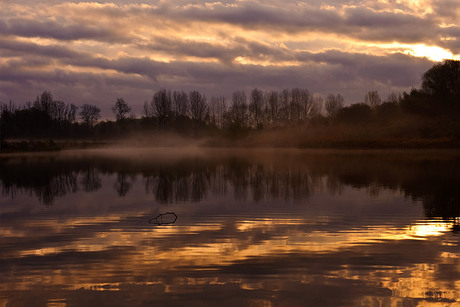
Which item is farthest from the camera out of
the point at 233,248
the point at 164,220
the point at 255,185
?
the point at 255,185

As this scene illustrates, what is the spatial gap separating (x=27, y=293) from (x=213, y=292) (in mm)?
3742

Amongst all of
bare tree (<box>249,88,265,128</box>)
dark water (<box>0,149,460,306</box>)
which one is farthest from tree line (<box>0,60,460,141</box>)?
dark water (<box>0,149,460,306</box>)

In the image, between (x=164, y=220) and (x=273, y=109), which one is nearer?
(x=164, y=220)

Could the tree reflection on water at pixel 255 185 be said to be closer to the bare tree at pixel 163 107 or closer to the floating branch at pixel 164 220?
the floating branch at pixel 164 220

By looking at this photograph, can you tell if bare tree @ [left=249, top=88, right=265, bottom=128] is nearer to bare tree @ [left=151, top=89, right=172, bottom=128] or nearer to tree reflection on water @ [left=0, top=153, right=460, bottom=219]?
bare tree @ [left=151, top=89, right=172, bottom=128]

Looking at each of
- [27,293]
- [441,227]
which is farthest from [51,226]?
[441,227]

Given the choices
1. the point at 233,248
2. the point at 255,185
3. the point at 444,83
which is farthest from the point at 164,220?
the point at 444,83

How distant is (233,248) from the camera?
12031 mm

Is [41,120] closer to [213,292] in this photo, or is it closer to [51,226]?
[51,226]

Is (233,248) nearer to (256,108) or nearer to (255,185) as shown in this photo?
(255,185)

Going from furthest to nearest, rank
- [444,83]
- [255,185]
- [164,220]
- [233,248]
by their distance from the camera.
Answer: [444,83]
[255,185]
[164,220]
[233,248]

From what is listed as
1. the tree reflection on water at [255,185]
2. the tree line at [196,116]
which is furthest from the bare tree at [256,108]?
the tree reflection on water at [255,185]

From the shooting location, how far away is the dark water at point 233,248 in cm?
865

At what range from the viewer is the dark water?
340 inches
